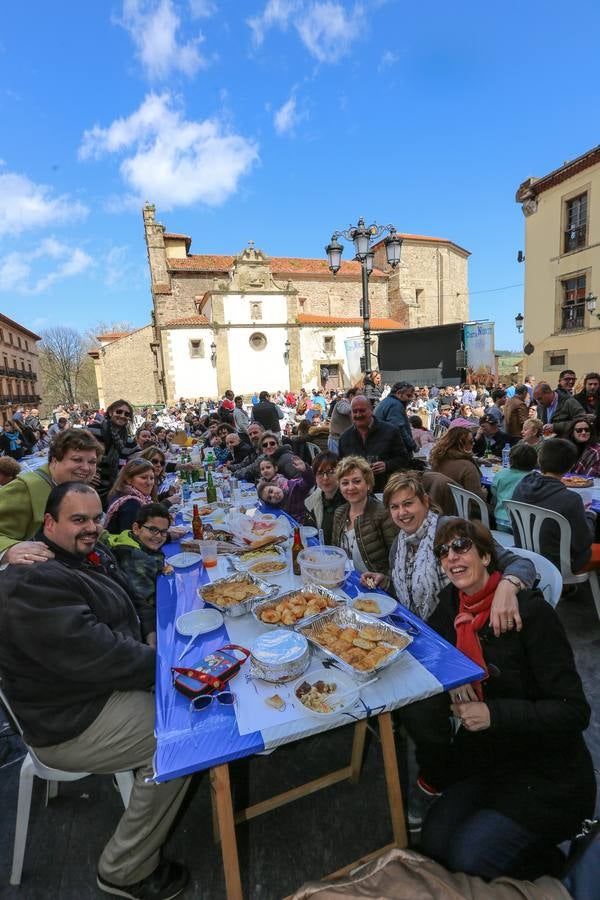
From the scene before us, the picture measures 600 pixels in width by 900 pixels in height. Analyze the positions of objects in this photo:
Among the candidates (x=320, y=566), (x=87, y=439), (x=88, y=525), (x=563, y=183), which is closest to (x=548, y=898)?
(x=320, y=566)

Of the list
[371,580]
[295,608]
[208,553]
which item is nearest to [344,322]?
[208,553]

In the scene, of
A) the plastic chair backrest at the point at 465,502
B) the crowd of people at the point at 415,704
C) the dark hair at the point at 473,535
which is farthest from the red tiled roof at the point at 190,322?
the dark hair at the point at 473,535

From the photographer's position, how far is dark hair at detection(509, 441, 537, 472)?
3785 millimetres

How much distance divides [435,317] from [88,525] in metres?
39.0

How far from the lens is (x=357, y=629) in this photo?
189cm

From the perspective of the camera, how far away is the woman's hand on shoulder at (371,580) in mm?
2348

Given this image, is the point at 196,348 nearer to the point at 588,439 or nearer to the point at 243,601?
the point at 588,439

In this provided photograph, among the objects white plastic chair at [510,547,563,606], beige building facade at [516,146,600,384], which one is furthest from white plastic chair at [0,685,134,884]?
beige building facade at [516,146,600,384]

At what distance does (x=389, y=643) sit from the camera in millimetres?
1755

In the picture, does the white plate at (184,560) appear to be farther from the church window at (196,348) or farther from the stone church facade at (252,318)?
the church window at (196,348)

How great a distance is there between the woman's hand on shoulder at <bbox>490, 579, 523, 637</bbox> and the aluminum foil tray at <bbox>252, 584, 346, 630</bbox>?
71 cm

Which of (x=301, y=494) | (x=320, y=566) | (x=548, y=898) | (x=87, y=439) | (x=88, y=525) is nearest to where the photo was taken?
(x=548, y=898)

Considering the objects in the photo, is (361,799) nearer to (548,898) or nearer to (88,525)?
(548,898)

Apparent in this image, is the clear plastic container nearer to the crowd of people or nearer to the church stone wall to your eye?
the crowd of people
